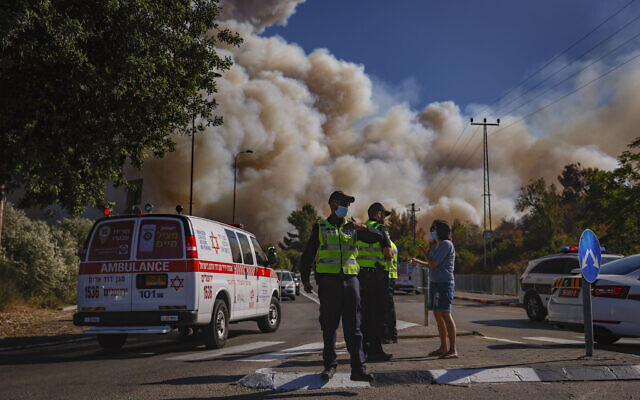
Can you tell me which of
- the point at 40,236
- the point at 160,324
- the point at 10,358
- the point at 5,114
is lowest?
the point at 10,358

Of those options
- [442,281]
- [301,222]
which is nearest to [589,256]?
[442,281]

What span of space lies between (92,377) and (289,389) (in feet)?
8.76

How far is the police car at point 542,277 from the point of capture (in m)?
15.7

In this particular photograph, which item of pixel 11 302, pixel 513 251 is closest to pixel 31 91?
pixel 11 302

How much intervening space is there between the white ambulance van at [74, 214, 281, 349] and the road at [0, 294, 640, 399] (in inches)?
20.6

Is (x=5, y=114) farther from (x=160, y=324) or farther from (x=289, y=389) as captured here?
(x=289, y=389)

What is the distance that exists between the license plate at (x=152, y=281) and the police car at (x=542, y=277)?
438 inches

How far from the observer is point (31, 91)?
1194 centimetres

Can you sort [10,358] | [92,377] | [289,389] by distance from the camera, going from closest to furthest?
[289,389]
[92,377]
[10,358]

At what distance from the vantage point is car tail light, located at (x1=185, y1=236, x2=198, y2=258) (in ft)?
29.9

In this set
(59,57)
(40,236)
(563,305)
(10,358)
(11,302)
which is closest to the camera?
(10,358)

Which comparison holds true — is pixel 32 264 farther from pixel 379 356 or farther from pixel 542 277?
pixel 542 277

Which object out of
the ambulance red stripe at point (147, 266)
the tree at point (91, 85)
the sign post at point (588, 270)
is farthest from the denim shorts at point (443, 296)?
the tree at point (91, 85)

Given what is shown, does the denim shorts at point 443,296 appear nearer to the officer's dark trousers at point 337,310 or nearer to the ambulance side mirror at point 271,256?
the officer's dark trousers at point 337,310
